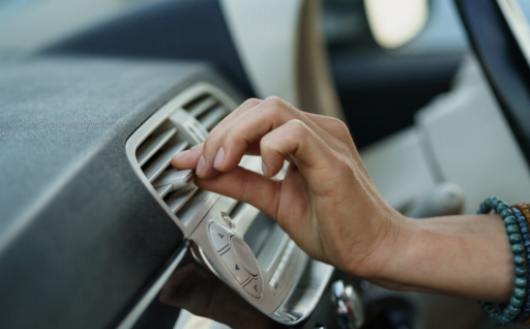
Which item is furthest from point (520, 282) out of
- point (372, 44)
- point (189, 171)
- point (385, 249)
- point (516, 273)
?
point (372, 44)

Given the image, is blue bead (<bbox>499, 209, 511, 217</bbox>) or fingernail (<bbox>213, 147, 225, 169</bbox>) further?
blue bead (<bbox>499, 209, 511, 217</bbox>)

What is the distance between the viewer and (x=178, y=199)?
63 centimetres

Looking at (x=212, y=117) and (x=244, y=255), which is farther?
(x=212, y=117)

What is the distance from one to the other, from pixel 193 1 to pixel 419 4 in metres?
0.87

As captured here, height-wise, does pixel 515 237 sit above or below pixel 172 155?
below

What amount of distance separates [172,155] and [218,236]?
0.31 ft

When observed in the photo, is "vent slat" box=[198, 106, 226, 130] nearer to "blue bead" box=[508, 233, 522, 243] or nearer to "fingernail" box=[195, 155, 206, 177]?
"fingernail" box=[195, 155, 206, 177]

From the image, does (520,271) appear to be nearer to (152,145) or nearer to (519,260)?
(519,260)

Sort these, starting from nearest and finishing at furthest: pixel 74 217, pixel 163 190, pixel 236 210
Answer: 1. pixel 74 217
2. pixel 163 190
3. pixel 236 210

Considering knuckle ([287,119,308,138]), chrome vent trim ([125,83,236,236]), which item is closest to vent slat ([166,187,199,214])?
chrome vent trim ([125,83,236,236])

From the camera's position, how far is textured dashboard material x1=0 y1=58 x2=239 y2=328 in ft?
1.55

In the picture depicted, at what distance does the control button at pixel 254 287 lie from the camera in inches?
24.6

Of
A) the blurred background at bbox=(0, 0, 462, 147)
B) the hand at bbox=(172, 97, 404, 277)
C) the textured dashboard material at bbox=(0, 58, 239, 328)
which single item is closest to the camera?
the textured dashboard material at bbox=(0, 58, 239, 328)

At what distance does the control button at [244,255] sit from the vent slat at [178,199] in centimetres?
6
